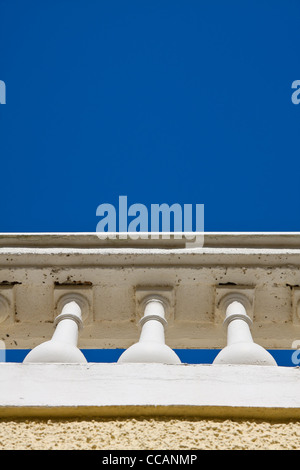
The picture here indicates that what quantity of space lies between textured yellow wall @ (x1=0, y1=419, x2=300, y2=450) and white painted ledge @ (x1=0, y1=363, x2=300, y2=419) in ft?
0.20

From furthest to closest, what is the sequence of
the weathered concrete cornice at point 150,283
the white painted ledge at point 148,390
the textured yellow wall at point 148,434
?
1. the weathered concrete cornice at point 150,283
2. the white painted ledge at point 148,390
3. the textured yellow wall at point 148,434

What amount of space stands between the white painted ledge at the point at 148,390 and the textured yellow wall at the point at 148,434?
0.06 meters

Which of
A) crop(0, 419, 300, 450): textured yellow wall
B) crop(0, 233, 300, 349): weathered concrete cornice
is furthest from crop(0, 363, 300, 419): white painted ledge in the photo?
crop(0, 233, 300, 349): weathered concrete cornice

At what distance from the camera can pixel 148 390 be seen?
3.73 metres

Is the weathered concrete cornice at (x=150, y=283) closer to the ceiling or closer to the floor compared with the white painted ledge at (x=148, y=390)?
closer to the ceiling

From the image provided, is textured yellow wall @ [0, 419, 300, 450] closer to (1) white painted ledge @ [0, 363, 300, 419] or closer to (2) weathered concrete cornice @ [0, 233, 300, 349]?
(1) white painted ledge @ [0, 363, 300, 419]

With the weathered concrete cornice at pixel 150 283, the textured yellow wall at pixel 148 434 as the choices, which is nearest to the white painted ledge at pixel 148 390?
the textured yellow wall at pixel 148 434

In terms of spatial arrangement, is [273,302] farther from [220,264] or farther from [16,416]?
[16,416]

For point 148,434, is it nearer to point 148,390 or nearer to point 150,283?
point 148,390

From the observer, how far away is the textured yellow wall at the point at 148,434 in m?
3.30

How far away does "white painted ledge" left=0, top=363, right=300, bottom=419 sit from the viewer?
3549 millimetres

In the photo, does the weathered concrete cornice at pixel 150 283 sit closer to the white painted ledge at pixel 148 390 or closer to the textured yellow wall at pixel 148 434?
the white painted ledge at pixel 148 390

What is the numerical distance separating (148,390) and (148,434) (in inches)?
14.2
